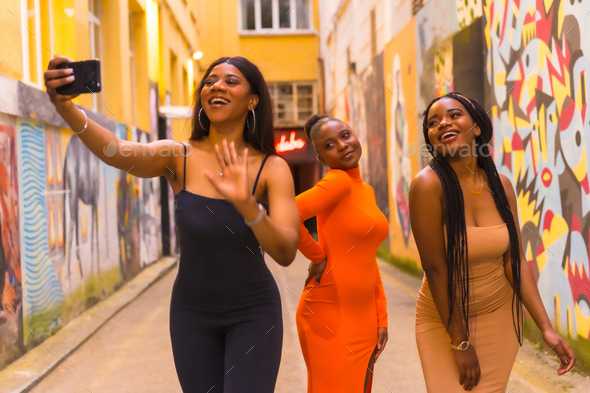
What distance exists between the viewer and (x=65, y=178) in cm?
719

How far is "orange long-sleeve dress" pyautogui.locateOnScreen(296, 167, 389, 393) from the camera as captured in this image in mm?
2818

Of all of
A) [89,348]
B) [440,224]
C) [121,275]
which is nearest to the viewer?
[440,224]

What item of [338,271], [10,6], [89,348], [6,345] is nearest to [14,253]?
[6,345]

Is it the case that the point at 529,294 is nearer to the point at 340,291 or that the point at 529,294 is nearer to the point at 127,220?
the point at 340,291

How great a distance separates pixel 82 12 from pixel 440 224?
691 cm

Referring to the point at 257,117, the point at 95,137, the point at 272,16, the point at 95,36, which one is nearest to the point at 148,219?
the point at 95,36

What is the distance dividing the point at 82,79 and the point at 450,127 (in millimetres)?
1447

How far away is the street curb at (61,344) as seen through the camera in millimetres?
4875

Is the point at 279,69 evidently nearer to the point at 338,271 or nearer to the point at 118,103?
the point at 118,103

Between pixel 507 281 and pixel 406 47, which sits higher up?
pixel 406 47

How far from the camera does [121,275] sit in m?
9.73

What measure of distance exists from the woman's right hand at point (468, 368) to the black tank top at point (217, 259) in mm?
788

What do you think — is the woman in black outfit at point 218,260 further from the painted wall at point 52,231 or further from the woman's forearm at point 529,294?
the painted wall at point 52,231

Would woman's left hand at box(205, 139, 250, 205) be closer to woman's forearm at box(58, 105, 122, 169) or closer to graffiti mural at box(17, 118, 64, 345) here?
woman's forearm at box(58, 105, 122, 169)
